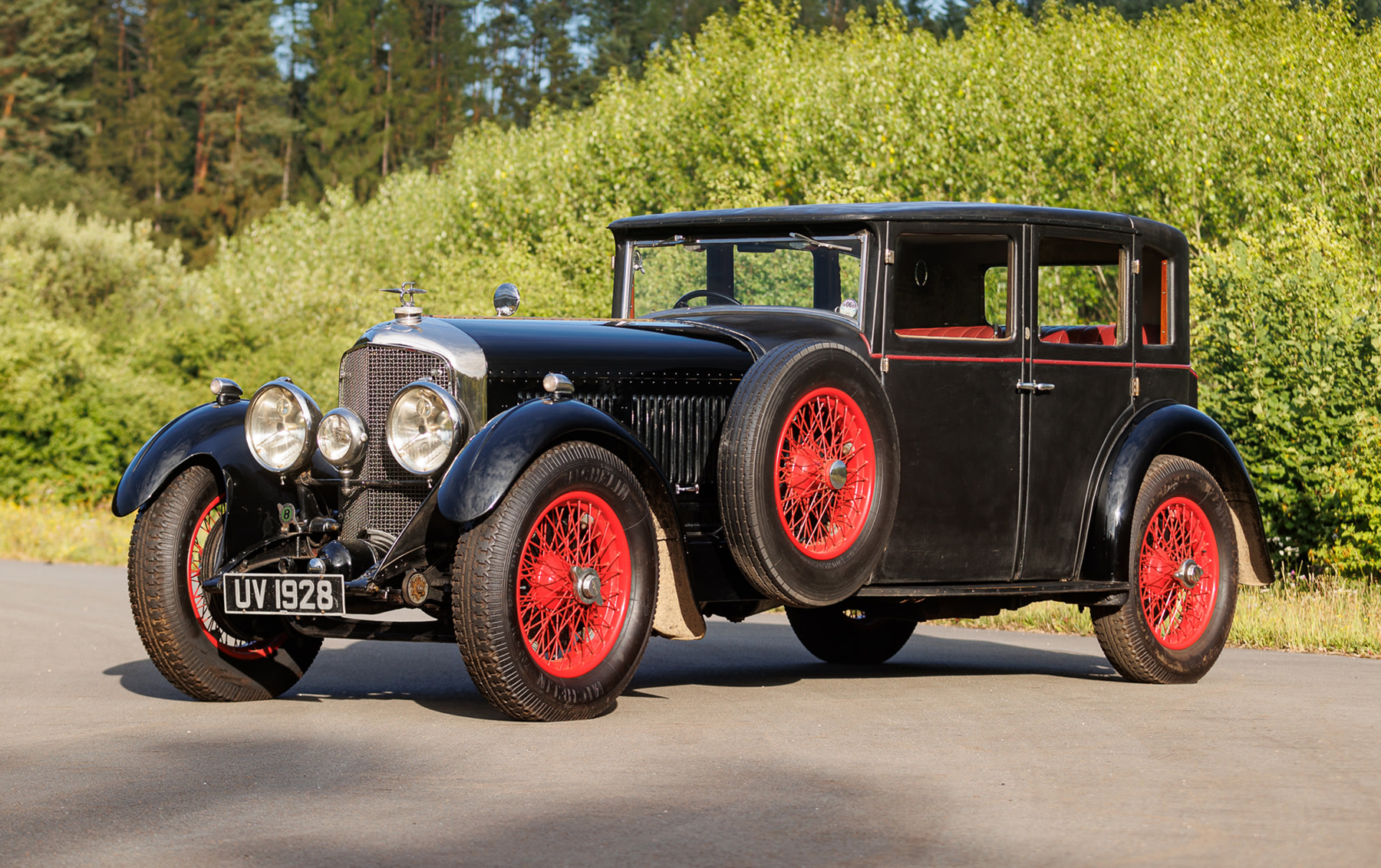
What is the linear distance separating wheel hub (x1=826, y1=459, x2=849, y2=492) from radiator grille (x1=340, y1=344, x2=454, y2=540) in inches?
68.3

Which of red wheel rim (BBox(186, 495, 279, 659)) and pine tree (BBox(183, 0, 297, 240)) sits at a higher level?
pine tree (BBox(183, 0, 297, 240))

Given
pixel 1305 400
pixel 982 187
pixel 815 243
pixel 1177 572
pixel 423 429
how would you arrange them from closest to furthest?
pixel 423 429, pixel 815 243, pixel 1177 572, pixel 1305 400, pixel 982 187

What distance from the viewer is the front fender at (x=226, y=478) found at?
714 cm

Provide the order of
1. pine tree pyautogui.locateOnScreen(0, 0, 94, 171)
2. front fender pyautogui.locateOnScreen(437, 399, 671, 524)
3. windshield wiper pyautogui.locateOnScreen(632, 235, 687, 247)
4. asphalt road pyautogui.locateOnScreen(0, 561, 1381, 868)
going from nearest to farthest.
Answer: asphalt road pyautogui.locateOnScreen(0, 561, 1381, 868)
front fender pyautogui.locateOnScreen(437, 399, 671, 524)
windshield wiper pyautogui.locateOnScreen(632, 235, 687, 247)
pine tree pyautogui.locateOnScreen(0, 0, 94, 171)

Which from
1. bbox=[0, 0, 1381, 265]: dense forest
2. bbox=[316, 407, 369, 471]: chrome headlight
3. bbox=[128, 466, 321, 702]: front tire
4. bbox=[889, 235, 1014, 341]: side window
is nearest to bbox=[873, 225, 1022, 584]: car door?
bbox=[889, 235, 1014, 341]: side window

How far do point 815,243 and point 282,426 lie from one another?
2638mm

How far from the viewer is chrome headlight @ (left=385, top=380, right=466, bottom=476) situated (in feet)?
22.1

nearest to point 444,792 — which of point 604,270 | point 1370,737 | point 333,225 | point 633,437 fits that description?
point 633,437

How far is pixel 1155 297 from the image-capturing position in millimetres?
8688

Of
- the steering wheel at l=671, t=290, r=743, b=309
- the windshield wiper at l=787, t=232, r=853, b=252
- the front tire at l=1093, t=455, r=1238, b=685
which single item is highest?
the windshield wiper at l=787, t=232, r=853, b=252

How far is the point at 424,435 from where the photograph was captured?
6801mm

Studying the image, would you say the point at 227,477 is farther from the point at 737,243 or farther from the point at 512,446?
the point at 737,243

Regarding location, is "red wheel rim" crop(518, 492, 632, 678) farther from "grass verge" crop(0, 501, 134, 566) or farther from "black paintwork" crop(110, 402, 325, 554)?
"grass verge" crop(0, 501, 134, 566)

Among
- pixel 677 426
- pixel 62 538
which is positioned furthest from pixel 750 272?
pixel 62 538
